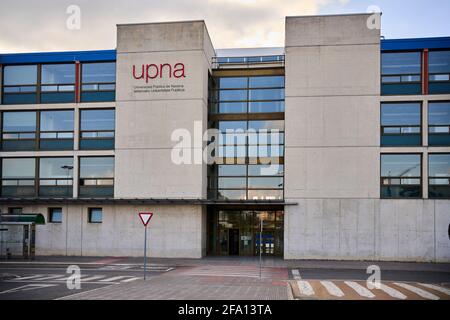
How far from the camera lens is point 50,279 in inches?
801

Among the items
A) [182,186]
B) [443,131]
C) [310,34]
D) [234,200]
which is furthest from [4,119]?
[443,131]

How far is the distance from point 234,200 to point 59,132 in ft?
42.2

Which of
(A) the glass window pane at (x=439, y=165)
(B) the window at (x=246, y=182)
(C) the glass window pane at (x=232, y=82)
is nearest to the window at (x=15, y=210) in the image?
(B) the window at (x=246, y=182)

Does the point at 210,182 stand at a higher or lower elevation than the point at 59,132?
lower

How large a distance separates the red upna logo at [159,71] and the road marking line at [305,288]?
17200mm

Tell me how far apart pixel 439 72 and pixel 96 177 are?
75.4 feet

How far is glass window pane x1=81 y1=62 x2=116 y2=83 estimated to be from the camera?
33.0 m

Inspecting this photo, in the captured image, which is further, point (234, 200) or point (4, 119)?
point (4, 119)

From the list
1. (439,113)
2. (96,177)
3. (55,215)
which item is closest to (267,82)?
(439,113)

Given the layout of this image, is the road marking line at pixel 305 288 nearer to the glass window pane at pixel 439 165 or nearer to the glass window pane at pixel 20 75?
the glass window pane at pixel 439 165

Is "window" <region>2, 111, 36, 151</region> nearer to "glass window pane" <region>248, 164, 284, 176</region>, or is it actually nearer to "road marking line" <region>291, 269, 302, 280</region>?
"glass window pane" <region>248, 164, 284, 176</region>

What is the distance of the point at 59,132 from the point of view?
33.5 metres

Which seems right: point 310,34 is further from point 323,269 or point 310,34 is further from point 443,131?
point 323,269

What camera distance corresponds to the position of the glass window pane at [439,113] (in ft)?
99.2
